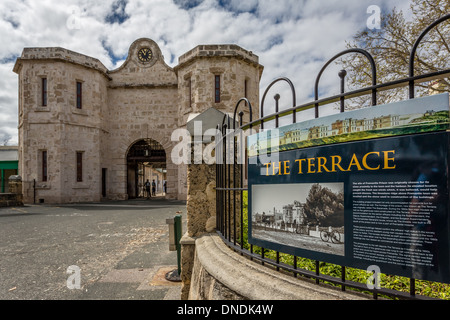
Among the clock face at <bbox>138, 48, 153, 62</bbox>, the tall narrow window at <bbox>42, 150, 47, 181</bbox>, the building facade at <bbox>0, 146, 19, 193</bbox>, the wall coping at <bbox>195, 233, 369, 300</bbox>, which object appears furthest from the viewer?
the building facade at <bbox>0, 146, 19, 193</bbox>

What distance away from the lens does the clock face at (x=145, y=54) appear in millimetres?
18406

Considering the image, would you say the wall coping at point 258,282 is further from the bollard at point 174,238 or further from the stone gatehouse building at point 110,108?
the stone gatehouse building at point 110,108

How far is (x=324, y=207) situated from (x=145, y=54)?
19.6m

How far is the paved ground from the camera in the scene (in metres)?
3.61

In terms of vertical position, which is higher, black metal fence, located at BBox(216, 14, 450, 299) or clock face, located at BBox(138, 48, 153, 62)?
clock face, located at BBox(138, 48, 153, 62)

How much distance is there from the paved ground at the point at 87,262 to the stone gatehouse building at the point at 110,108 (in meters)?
8.34

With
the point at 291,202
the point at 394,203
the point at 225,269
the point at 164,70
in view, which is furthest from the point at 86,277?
the point at 164,70

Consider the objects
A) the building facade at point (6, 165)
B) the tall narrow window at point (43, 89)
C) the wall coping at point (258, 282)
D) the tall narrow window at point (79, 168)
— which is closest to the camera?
the wall coping at point (258, 282)

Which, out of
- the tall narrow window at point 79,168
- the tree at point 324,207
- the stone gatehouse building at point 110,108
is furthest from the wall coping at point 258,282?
the tall narrow window at point 79,168

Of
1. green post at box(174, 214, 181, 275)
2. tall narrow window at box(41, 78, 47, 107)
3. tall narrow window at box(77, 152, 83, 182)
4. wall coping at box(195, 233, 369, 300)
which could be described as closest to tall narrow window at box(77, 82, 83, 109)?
tall narrow window at box(41, 78, 47, 107)

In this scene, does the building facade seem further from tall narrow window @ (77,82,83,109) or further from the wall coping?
the wall coping

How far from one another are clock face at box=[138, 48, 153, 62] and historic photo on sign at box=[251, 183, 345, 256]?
62.0 ft
